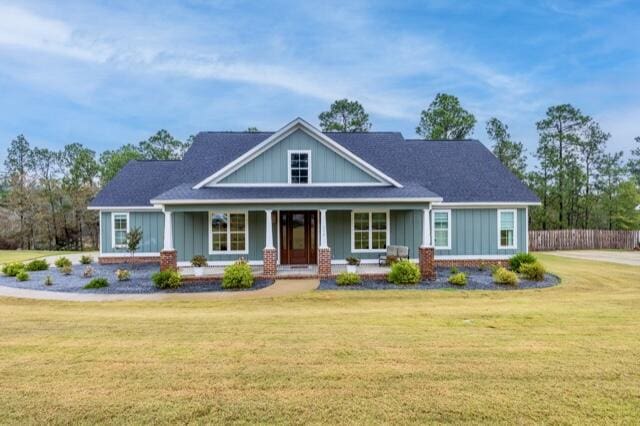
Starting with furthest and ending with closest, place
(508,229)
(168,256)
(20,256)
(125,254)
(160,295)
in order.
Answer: (20,256) → (125,254) → (508,229) → (168,256) → (160,295)

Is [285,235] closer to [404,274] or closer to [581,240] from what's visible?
[404,274]

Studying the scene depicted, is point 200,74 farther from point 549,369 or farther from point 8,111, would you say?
point 549,369

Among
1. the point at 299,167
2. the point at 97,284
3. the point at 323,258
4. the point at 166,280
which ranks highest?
the point at 299,167

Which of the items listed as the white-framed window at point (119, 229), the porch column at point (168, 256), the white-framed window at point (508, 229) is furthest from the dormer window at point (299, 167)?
the white-framed window at point (508, 229)

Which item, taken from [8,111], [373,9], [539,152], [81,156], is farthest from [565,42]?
[8,111]

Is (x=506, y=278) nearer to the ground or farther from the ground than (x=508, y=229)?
nearer to the ground

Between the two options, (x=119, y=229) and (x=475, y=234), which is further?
(x=119, y=229)

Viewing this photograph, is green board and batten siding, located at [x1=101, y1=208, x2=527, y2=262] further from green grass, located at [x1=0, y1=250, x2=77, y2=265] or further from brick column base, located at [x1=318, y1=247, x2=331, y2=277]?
green grass, located at [x1=0, y1=250, x2=77, y2=265]

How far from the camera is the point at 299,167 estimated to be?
51.8 feet

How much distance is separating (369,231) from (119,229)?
1222cm

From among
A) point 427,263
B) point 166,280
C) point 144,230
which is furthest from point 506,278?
point 144,230

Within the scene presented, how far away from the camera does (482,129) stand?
35.1m

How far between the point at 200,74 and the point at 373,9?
48.0 feet

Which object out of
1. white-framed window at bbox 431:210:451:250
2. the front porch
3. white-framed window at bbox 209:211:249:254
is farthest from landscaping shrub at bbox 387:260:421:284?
white-framed window at bbox 209:211:249:254
